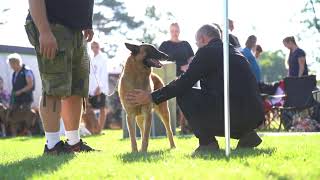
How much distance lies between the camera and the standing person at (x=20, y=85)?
11219mm

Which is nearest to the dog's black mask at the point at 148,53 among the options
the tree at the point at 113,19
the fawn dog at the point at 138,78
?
the fawn dog at the point at 138,78

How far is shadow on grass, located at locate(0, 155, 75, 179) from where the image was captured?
3.18 meters

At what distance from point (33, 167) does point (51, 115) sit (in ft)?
2.81

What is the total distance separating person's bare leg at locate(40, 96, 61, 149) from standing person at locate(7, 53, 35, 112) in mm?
6998

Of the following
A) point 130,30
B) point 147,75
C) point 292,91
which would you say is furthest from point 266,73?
point 147,75

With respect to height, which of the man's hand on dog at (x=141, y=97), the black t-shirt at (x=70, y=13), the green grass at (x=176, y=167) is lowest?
the green grass at (x=176, y=167)

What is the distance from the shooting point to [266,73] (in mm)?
83938

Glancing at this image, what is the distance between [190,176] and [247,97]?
1.93 meters

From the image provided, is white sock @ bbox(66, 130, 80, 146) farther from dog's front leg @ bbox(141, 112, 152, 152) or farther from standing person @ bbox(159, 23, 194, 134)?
standing person @ bbox(159, 23, 194, 134)

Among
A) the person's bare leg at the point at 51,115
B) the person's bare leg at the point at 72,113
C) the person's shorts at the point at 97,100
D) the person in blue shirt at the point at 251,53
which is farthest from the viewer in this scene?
the person's shorts at the point at 97,100

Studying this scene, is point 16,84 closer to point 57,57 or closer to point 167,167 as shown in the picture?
point 57,57

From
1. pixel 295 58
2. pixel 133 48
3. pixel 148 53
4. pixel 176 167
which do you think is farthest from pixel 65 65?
pixel 295 58

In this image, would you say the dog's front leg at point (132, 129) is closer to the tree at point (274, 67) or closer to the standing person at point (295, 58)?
the standing person at point (295, 58)

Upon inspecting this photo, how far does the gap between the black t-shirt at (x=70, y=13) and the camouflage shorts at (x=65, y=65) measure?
0.18 feet
